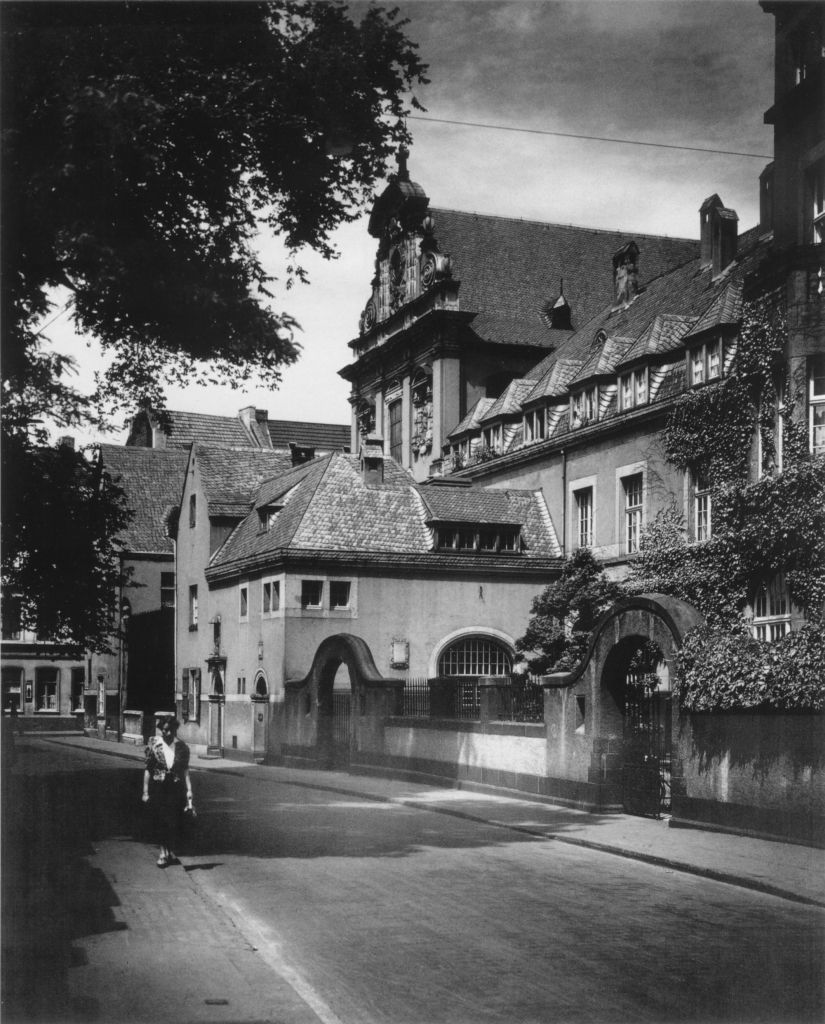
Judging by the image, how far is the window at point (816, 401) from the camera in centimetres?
2511

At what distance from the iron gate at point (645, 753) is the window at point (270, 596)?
1789cm

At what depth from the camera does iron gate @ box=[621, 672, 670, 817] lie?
21375 millimetres

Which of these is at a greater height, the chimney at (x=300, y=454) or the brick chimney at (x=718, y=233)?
the brick chimney at (x=718, y=233)

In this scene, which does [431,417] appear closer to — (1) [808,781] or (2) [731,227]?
(2) [731,227]

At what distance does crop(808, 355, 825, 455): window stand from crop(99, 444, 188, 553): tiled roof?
4020 cm

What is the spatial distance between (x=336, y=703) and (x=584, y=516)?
33.0 feet

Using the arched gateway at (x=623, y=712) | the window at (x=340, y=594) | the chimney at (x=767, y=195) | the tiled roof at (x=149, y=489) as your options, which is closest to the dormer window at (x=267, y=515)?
the window at (x=340, y=594)

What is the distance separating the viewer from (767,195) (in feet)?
97.7

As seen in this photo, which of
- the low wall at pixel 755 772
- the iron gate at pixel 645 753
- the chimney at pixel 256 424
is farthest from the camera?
the chimney at pixel 256 424

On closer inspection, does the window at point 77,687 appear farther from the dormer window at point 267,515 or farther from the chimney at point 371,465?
the chimney at point 371,465

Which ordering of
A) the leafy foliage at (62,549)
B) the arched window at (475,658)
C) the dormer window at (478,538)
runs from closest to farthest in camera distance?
the leafy foliage at (62,549)
the arched window at (475,658)
the dormer window at (478,538)

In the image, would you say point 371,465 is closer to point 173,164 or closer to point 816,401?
point 816,401

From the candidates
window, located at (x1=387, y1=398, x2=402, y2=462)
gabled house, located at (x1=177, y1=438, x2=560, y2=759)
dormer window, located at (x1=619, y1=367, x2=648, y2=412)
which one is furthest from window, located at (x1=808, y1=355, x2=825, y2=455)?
window, located at (x1=387, y1=398, x2=402, y2=462)

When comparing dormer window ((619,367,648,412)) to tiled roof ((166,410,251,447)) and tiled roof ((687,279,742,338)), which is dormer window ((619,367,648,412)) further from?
tiled roof ((166,410,251,447))
